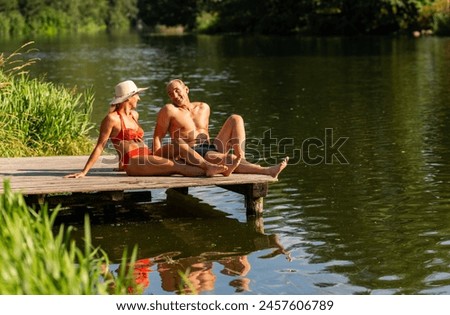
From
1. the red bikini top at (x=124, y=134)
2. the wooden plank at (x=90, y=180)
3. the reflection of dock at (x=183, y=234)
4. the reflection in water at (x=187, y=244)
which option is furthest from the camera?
the red bikini top at (x=124, y=134)

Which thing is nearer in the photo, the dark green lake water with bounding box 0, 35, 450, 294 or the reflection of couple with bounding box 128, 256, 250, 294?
the reflection of couple with bounding box 128, 256, 250, 294

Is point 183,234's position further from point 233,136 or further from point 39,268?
point 39,268

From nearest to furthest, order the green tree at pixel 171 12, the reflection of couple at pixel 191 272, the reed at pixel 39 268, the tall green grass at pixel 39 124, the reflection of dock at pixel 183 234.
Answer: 1. the reed at pixel 39 268
2. the reflection of couple at pixel 191 272
3. the reflection of dock at pixel 183 234
4. the tall green grass at pixel 39 124
5. the green tree at pixel 171 12

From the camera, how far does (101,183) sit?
35.5ft

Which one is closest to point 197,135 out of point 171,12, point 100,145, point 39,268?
point 100,145

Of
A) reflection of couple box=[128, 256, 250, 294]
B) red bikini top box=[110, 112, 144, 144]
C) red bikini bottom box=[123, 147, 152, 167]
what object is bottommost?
reflection of couple box=[128, 256, 250, 294]

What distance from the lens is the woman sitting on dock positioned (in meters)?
11.1

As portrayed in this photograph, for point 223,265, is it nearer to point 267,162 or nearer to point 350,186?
point 350,186

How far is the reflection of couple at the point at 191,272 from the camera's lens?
8453 millimetres

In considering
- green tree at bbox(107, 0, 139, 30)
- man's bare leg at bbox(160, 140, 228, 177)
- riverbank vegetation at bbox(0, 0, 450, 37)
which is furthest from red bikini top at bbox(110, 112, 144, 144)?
green tree at bbox(107, 0, 139, 30)

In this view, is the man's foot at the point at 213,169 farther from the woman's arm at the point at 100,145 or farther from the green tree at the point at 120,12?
the green tree at the point at 120,12

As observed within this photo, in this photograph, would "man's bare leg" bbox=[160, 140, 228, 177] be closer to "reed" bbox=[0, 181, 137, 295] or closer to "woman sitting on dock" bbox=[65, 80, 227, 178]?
"woman sitting on dock" bbox=[65, 80, 227, 178]

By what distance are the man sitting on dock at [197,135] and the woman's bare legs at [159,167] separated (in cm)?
18

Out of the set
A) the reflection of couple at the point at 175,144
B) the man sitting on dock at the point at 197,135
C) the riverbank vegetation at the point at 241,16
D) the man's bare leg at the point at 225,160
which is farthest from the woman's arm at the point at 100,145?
the riverbank vegetation at the point at 241,16
